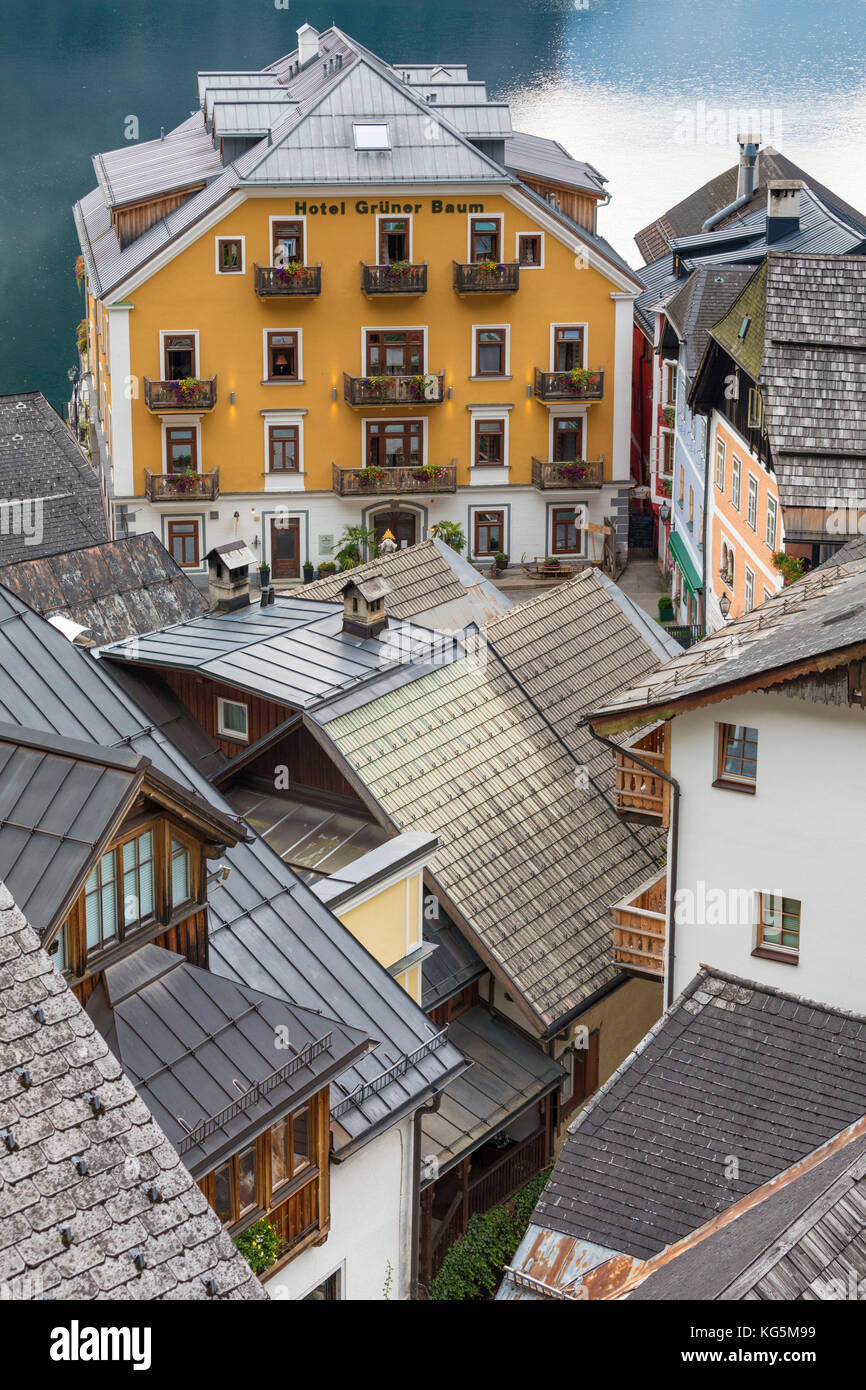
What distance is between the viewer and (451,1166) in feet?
86.3

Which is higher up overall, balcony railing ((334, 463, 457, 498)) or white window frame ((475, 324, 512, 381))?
white window frame ((475, 324, 512, 381))

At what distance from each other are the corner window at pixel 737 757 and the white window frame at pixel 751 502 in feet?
50.7

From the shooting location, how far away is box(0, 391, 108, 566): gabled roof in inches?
2212

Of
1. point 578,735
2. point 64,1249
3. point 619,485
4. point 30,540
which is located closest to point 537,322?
point 619,485

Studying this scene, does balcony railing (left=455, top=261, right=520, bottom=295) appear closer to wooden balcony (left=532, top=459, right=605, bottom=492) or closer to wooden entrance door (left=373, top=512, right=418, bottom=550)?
wooden balcony (left=532, top=459, right=605, bottom=492)

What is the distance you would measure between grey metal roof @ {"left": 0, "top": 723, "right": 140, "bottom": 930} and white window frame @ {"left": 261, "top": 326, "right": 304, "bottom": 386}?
41591 millimetres

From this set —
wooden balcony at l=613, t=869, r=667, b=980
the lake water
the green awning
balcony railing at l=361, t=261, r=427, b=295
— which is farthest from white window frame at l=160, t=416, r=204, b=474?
the lake water

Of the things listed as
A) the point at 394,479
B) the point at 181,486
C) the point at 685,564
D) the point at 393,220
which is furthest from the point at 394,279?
the point at 685,564

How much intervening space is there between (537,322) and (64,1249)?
51324 millimetres

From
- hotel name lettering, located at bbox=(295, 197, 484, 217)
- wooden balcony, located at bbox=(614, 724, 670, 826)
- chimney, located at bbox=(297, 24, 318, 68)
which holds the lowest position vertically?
wooden balcony, located at bbox=(614, 724, 670, 826)

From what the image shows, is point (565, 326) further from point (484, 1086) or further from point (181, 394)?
point (484, 1086)

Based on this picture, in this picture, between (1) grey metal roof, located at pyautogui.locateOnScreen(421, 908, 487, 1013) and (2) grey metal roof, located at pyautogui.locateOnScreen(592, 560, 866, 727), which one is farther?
(1) grey metal roof, located at pyautogui.locateOnScreen(421, 908, 487, 1013)

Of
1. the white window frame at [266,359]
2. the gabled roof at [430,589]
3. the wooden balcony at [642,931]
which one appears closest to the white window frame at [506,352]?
the white window frame at [266,359]

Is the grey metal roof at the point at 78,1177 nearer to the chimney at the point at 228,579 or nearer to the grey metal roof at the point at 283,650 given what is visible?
the grey metal roof at the point at 283,650
